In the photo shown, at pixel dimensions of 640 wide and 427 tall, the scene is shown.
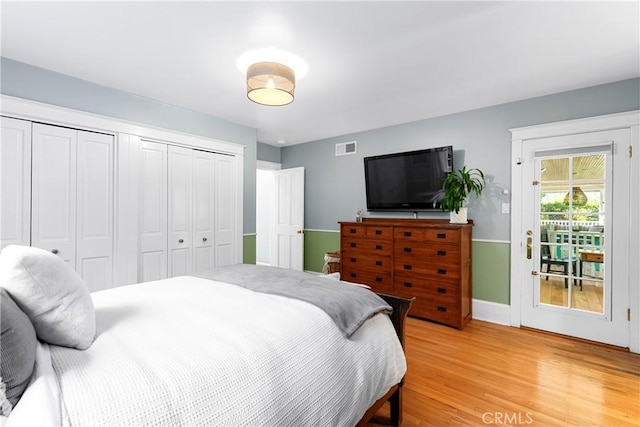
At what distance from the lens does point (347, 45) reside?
2.18m

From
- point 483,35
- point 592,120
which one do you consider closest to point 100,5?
point 483,35

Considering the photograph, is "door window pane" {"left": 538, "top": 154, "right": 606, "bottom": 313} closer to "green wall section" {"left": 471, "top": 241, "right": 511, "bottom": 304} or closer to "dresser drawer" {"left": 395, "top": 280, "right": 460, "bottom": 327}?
"green wall section" {"left": 471, "top": 241, "right": 511, "bottom": 304}

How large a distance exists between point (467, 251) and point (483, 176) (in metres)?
0.90

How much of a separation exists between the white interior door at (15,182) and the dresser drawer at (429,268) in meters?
3.62

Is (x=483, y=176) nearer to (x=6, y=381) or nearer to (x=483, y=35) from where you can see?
(x=483, y=35)

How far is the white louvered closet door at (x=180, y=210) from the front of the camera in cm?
346

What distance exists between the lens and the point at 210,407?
0.90 metres

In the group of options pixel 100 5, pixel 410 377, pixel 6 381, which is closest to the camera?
pixel 6 381

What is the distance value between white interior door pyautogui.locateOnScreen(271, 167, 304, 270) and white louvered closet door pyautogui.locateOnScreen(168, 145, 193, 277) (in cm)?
199

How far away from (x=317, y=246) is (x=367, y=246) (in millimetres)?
1454

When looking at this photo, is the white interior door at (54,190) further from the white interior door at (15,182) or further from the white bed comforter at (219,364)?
the white bed comforter at (219,364)

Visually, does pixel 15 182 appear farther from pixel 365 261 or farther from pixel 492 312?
pixel 492 312

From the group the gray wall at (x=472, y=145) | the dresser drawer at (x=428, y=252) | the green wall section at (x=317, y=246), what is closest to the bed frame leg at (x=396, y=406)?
the dresser drawer at (x=428, y=252)

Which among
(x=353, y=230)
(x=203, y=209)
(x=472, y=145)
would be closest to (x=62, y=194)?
(x=203, y=209)
